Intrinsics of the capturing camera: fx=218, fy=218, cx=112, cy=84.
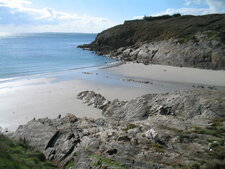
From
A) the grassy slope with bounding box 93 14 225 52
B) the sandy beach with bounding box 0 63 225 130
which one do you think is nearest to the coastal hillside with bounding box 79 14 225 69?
the grassy slope with bounding box 93 14 225 52

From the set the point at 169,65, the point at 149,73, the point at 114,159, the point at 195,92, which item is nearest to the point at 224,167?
the point at 114,159

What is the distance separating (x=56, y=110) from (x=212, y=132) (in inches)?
665

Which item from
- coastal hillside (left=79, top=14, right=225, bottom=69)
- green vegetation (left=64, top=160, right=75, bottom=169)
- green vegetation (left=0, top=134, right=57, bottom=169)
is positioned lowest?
green vegetation (left=64, top=160, right=75, bottom=169)

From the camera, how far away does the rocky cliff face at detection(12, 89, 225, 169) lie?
35.6 ft

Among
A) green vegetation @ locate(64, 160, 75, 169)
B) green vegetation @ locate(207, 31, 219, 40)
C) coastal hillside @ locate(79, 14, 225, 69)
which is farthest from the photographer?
green vegetation @ locate(207, 31, 219, 40)

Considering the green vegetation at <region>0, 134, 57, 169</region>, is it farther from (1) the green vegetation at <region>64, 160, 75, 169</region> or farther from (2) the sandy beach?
(2) the sandy beach

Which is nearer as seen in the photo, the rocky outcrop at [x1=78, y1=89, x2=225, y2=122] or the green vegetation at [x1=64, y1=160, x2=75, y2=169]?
the green vegetation at [x1=64, y1=160, x2=75, y2=169]

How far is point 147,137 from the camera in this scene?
13469 mm

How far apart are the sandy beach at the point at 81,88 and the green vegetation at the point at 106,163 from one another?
1174 centimetres

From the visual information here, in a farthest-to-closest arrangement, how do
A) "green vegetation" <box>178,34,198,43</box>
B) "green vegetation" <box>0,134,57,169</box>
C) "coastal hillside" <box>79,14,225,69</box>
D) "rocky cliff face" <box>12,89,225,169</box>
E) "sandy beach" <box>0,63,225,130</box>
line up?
1. "green vegetation" <box>178,34,198,43</box>
2. "coastal hillside" <box>79,14,225,69</box>
3. "sandy beach" <box>0,63,225,130</box>
4. "rocky cliff face" <box>12,89,225,169</box>
5. "green vegetation" <box>0,134,57,169</box>

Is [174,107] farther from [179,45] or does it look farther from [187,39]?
[187,39]

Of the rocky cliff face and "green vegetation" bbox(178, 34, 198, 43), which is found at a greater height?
"green vegetation" bbox(178, 34, 198, 43)

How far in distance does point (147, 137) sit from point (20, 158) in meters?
7.27

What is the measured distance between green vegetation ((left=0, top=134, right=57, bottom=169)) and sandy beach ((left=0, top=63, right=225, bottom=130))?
26.2 feet
